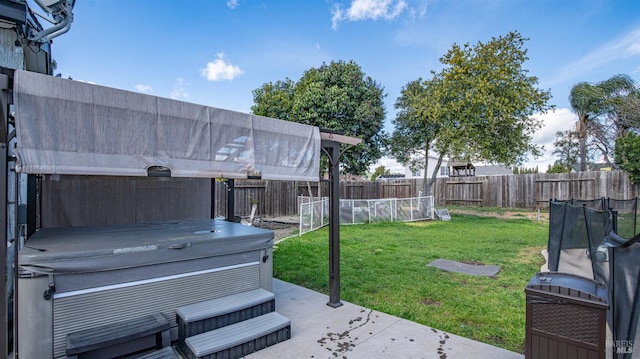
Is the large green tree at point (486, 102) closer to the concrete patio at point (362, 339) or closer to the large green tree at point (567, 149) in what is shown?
the concrete patio at point (362, 339)

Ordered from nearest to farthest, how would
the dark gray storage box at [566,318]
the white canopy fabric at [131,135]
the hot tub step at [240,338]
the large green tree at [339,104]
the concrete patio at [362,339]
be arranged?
the dark gray storage box at [566,318] < the white canopy fabric at [131,135] < the hot tub step at [240,338] < the concrete patio at [362,339] < the large green tree at [339,104]

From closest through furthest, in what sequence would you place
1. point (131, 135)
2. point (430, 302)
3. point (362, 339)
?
point (131, 135)
point (362, 339)
point (430, 302)

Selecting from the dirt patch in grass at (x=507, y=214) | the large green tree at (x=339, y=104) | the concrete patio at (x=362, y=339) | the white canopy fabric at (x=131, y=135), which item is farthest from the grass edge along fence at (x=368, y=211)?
the white canopy fabric at (x=131, y=135)

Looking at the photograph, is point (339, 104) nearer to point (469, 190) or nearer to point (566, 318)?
point (469, 190)

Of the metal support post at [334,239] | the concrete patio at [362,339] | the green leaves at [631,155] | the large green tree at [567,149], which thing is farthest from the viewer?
the large green tree at [567,149]

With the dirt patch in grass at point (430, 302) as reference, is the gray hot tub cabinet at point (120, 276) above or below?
above

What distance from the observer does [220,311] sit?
2994mm

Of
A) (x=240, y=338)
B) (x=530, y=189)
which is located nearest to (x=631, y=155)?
(x=530, y=189)

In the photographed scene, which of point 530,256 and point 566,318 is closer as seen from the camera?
point 566,318

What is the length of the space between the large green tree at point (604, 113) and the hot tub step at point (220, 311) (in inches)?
947

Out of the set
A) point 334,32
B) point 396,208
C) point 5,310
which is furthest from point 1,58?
point 396,208

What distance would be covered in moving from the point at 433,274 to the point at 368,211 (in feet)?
20.7

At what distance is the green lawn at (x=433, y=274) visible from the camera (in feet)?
11.9

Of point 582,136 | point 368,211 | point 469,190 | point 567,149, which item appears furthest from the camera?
point 567,149
